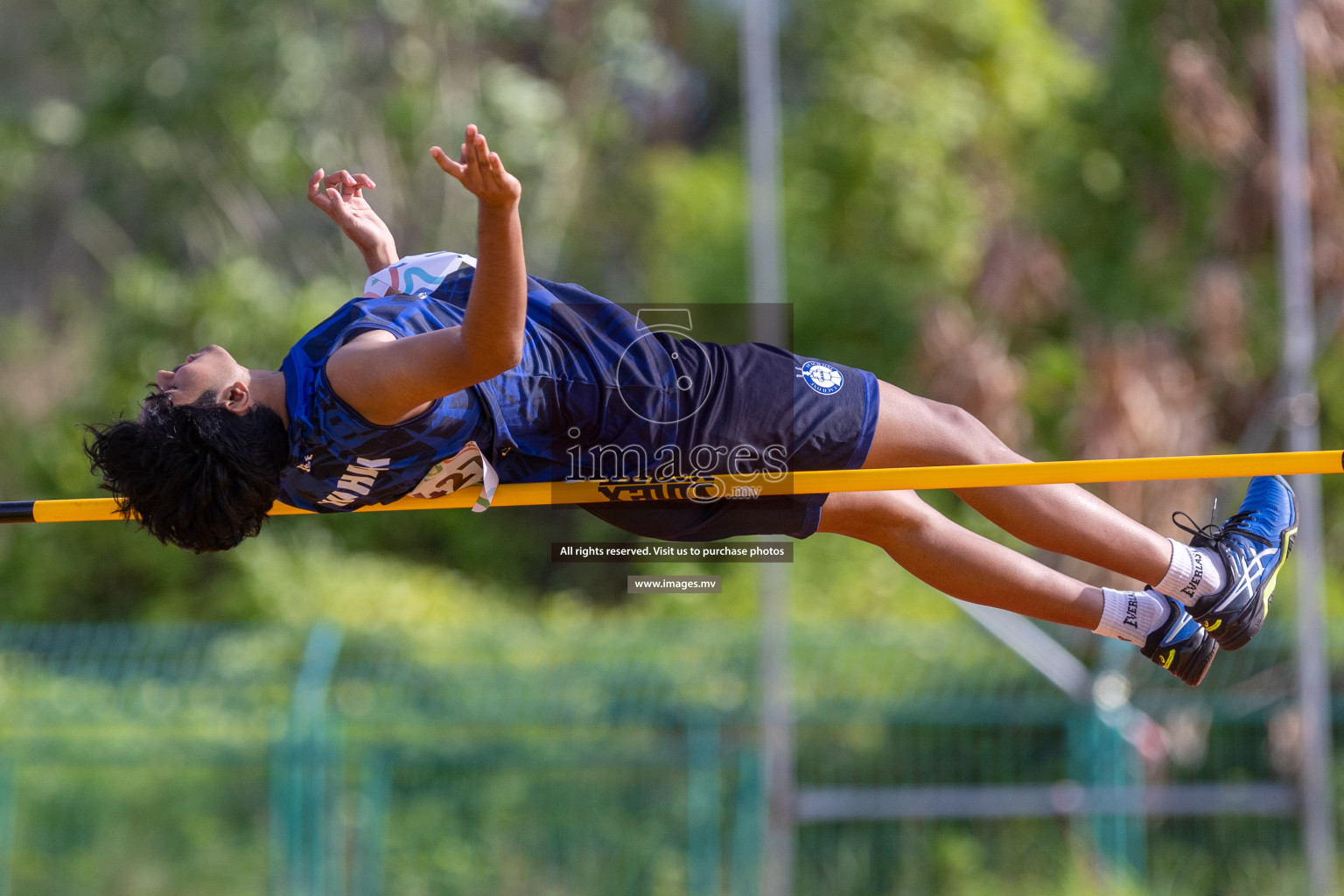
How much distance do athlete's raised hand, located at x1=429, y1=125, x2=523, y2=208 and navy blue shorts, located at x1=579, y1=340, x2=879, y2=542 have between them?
2.73 ft

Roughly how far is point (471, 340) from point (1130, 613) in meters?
1.95

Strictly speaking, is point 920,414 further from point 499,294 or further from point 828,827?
point 828,827

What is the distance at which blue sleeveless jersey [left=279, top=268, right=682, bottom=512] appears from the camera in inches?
123

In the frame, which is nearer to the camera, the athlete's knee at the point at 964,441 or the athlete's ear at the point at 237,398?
the athlete's ear at the point at 237,398

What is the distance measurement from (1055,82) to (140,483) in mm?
11046

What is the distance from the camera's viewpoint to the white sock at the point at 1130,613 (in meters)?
3.65

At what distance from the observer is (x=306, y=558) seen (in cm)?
1046

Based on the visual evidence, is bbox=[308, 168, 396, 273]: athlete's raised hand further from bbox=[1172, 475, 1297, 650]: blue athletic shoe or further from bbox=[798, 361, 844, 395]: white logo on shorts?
bbox=[1172, 475, 1297, 650]: blue athletic shoe

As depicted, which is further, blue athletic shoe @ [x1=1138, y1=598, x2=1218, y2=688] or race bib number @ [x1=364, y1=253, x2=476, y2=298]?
blue athletic shoe @ [x1=1138, y1=598, x2=1218, y2=688]

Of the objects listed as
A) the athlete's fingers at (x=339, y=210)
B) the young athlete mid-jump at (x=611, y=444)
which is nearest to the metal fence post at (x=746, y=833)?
the young athlete mid-jump at (x=611, y=444)

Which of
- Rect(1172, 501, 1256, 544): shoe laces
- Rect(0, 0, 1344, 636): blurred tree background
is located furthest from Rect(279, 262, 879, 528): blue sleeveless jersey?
Rect(0, 0, 1344, 636): blurred tree background

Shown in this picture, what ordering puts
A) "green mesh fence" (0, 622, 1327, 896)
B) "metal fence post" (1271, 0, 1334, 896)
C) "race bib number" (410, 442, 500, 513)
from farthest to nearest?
1. "green mesh fence" (0, 622, 1327, 896)
2. "metal fence post" (1271, 0, 1334, 896)
3. "race bib number" (410, 442, 500, 513)

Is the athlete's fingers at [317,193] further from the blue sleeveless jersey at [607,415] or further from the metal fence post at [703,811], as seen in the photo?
the metal fence post at [703,811]

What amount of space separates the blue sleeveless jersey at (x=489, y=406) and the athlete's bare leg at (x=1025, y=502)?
22.3 inches
